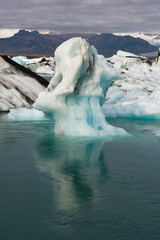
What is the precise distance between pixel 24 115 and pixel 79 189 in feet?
31.2

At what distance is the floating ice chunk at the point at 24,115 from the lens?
15.6 metres

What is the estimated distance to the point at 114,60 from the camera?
138 ft

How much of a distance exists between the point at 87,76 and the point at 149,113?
18.7 ft

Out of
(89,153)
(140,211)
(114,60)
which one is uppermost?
(140,211)

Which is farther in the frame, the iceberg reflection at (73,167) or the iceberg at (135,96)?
the iceberg at (135,96)

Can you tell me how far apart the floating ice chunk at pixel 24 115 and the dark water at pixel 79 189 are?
13.4 feet

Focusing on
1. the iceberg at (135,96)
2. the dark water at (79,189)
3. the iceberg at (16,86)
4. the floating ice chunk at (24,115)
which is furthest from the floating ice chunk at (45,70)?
the dark water at (79,189)

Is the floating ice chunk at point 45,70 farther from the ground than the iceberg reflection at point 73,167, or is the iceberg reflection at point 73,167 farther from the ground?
the iceberg reflection at point 73,167

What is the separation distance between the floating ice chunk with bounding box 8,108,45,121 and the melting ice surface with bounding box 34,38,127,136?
3.68m

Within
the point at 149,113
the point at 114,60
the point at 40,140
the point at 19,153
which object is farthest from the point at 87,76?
the point at 114,60

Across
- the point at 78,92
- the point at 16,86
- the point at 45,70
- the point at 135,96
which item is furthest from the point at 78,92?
the point at 45,70

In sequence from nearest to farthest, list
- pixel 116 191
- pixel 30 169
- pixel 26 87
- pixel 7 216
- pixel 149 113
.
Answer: pixel 7 216
pixel 116 191
pixel 30 169
pixel 149 113
pixel 26 87

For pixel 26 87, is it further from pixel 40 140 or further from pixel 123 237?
pixel 123 237

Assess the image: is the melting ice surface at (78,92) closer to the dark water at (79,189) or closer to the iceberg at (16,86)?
the dark water at (79,189)
